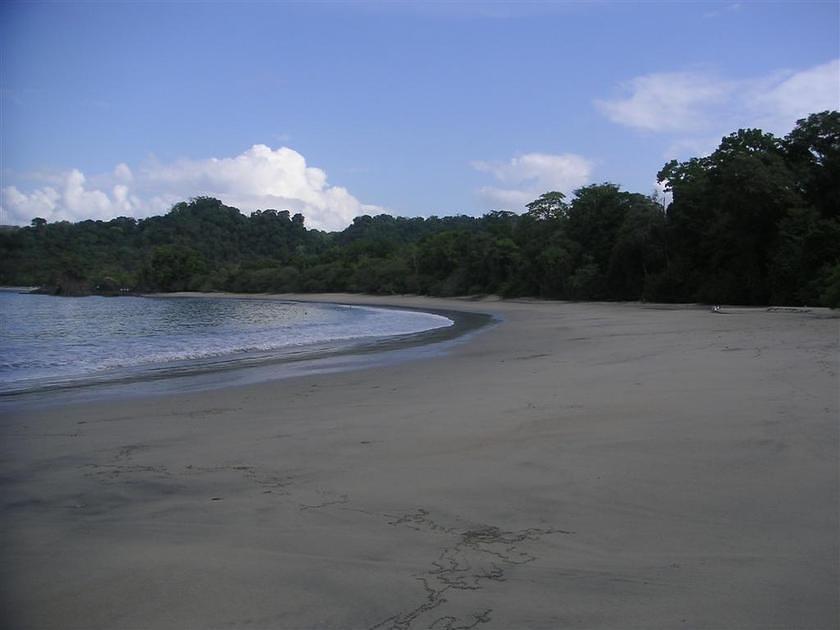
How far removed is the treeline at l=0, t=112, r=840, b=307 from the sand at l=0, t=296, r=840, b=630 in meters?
9.15

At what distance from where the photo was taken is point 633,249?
43.5 metres

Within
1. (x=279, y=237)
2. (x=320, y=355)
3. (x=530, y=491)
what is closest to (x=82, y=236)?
(x=279, y=237)

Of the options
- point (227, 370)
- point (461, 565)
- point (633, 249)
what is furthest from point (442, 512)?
point (633, 249)

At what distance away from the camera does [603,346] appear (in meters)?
15.8

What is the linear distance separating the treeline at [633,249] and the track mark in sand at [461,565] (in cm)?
1222

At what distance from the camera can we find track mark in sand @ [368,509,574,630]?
2980 mm

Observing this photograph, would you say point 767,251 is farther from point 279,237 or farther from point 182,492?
point 279,237

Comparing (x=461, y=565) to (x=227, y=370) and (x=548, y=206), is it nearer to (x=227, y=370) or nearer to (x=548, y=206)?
(x=227, y=370)

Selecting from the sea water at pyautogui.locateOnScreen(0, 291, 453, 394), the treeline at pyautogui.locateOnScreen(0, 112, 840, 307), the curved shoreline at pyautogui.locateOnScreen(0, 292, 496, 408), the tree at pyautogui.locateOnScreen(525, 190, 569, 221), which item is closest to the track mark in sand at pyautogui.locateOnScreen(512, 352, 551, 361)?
the curved shoreline at pyautogui.locateOnScreen(0, 292, 496, 408)

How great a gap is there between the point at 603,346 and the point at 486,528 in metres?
12.4

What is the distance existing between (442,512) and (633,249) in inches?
1663

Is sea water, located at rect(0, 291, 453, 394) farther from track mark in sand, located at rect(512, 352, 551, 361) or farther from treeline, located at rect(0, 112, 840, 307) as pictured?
track mark in sand, located at rect(512, 352, 551, 361)

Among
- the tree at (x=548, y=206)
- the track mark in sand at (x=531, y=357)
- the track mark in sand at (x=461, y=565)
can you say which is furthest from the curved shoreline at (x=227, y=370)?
the tree at (x=548, y=206)

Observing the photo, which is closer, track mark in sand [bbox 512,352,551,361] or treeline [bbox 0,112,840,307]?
track mark in sand [bbox 512,352,551,361]
